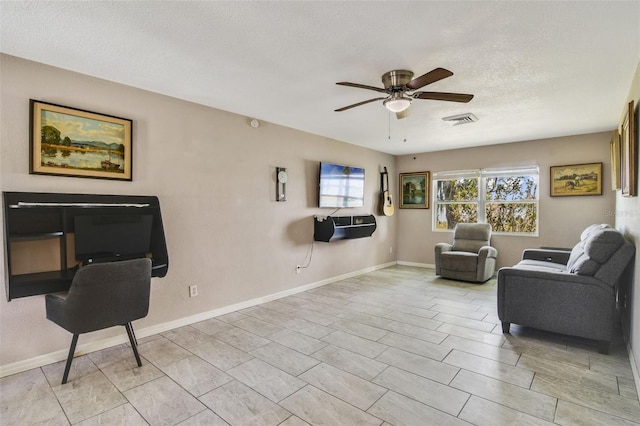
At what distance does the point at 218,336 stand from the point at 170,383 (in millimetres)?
823

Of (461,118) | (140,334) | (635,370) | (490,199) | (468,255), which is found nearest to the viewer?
(635,370)

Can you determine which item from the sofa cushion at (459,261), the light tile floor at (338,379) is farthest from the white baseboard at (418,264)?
the light tile floor at (338,379)

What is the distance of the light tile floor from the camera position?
6.26ft

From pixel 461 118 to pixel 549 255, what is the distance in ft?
7.47

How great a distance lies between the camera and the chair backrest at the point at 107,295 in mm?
2209

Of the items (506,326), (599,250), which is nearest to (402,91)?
(599,250)

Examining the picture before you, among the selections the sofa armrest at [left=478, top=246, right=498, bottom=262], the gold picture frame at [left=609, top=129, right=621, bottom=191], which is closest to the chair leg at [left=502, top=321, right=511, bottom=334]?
the gold picture frame at [left=609, top=129, right=621, bottom=191]

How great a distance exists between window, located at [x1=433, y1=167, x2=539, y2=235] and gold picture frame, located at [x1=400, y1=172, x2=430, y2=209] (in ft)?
0.59

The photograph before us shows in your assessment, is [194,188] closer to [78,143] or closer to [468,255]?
[78,143]

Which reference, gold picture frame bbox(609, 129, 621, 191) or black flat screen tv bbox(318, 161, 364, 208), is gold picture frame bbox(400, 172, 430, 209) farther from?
gold picture frame bbox(609, 129, 621, 191)

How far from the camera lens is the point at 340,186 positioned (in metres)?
5.29

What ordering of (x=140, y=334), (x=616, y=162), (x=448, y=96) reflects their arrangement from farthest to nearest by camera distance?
Result: 1. (x=616, y=162)
2. (x=140, y=334)
3. (x=448, y=96)

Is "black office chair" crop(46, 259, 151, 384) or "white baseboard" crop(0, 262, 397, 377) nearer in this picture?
"black office chair" crop(46, 259, 151, 384)

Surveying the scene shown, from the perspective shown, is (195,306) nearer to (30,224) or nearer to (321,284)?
(30,224)
